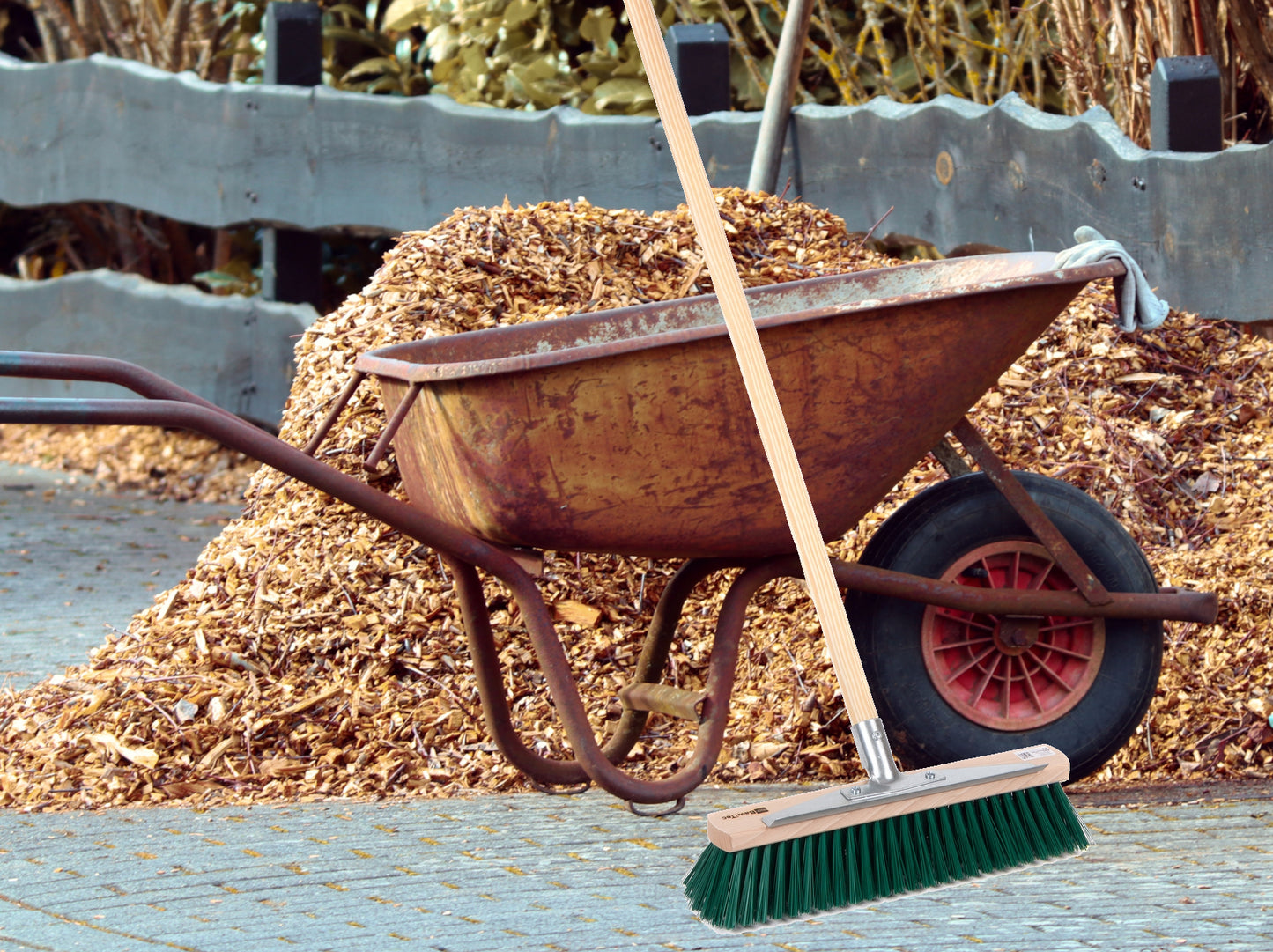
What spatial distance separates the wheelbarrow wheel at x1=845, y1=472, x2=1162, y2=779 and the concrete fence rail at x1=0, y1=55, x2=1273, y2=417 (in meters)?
1.67

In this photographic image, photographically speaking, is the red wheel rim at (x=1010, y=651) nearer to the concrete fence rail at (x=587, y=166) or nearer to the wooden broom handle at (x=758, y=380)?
the wooden broom handle at (x=758, y=380)

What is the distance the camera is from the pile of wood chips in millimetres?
3262

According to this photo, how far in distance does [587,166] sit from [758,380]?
3.39 meters

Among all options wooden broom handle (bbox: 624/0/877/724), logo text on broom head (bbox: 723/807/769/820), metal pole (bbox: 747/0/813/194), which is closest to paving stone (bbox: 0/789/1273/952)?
logo text on broom head (bbox: 723/807/769/820)

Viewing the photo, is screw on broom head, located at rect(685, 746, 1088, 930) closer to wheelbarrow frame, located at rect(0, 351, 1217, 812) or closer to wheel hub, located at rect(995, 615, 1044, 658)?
wheelbarrow frame, located at rect(0, 351, 1217, 812)

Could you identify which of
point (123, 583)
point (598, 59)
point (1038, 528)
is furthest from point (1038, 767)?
point (598, 59)

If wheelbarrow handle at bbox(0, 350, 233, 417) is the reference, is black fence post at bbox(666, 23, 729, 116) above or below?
above

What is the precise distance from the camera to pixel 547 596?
12.2 ft

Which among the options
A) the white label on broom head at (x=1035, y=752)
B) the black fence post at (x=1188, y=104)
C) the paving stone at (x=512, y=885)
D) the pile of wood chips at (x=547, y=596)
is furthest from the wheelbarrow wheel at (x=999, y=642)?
the black fence post at (x=1188, y=104)

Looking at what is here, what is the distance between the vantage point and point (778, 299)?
324cm

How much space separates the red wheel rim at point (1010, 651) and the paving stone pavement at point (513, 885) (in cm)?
25

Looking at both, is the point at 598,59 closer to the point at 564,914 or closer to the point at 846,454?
the point at 846,454

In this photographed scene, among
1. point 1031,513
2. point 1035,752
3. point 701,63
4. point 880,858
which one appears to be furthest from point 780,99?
point 880,858

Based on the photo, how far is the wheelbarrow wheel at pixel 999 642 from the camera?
9.61ft
